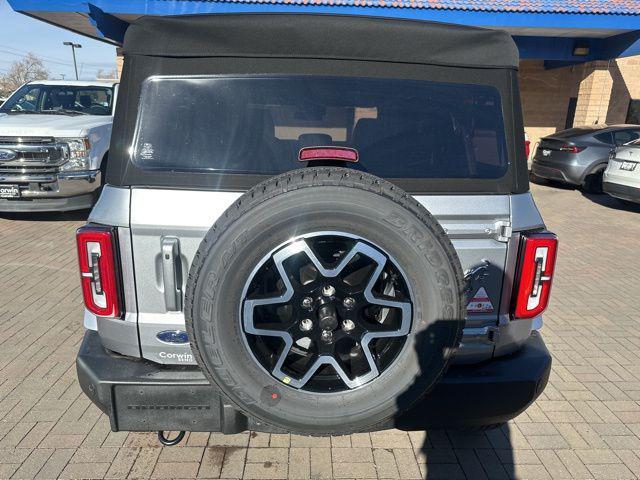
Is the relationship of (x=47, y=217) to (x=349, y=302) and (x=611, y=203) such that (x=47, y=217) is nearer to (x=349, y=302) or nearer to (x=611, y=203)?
(x=349, y=302)

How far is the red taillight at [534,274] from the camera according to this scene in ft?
6.72

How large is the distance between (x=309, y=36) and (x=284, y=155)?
1.68 ft

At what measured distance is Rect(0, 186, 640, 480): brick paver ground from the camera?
97.4 inches

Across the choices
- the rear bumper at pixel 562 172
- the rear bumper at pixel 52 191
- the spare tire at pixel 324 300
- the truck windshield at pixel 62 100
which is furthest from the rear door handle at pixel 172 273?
the rear bumper at pixel 562 172

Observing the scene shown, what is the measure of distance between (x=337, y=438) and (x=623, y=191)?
332 inches

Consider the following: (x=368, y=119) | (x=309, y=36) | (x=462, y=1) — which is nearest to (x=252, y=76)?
(x=309, y=36)

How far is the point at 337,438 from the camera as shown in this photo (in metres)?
2.70

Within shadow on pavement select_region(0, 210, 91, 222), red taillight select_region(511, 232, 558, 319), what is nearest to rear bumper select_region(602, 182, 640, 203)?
red taillight select_region(511, 232, 558, 319)

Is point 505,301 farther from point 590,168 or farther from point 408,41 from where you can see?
point 590,168

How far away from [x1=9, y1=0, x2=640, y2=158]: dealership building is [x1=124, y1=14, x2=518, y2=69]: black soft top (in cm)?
584

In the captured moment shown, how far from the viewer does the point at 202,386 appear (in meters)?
1.97

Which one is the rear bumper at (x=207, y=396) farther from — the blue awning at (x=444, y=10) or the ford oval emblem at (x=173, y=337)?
the blue awning at (x=444, y=10)

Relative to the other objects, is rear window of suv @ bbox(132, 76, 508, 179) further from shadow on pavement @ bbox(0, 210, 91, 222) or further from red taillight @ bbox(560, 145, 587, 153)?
red taillight @ bbox(560, 145, 587, 153)

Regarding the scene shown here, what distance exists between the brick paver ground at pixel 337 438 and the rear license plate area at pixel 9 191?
2.37 meters
